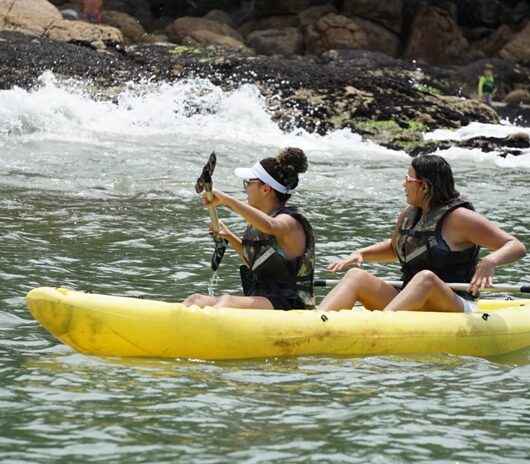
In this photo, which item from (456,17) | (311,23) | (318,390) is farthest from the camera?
(456,17)

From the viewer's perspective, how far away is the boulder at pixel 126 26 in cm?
2745

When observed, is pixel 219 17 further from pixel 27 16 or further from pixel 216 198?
pixel 216 198

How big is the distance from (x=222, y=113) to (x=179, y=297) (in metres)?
11.0

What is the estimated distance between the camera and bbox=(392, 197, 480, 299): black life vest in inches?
250

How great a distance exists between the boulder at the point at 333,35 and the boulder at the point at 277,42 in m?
0.30

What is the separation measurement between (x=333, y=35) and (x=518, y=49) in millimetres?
4786

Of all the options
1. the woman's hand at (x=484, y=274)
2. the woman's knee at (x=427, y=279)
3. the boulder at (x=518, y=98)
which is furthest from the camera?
the boulder at (x=518, y=98)

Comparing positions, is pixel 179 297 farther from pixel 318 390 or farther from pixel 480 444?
pixel 480 444

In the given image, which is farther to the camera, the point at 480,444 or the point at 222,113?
the point at 222,113

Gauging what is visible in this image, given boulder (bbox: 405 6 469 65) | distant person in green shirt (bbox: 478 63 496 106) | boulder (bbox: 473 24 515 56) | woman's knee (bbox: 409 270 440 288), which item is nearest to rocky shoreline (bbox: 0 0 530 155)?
distant person in green shirt (bbox: 478 63 496 106)

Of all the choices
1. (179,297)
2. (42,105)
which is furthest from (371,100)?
(179,297)

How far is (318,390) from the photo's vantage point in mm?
5430

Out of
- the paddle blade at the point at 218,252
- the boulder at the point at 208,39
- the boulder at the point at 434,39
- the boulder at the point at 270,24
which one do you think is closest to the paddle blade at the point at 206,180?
the paddle blade at the point at 218,252

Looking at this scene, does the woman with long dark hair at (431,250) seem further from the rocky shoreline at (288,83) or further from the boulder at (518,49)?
the boulder at (518,49)
